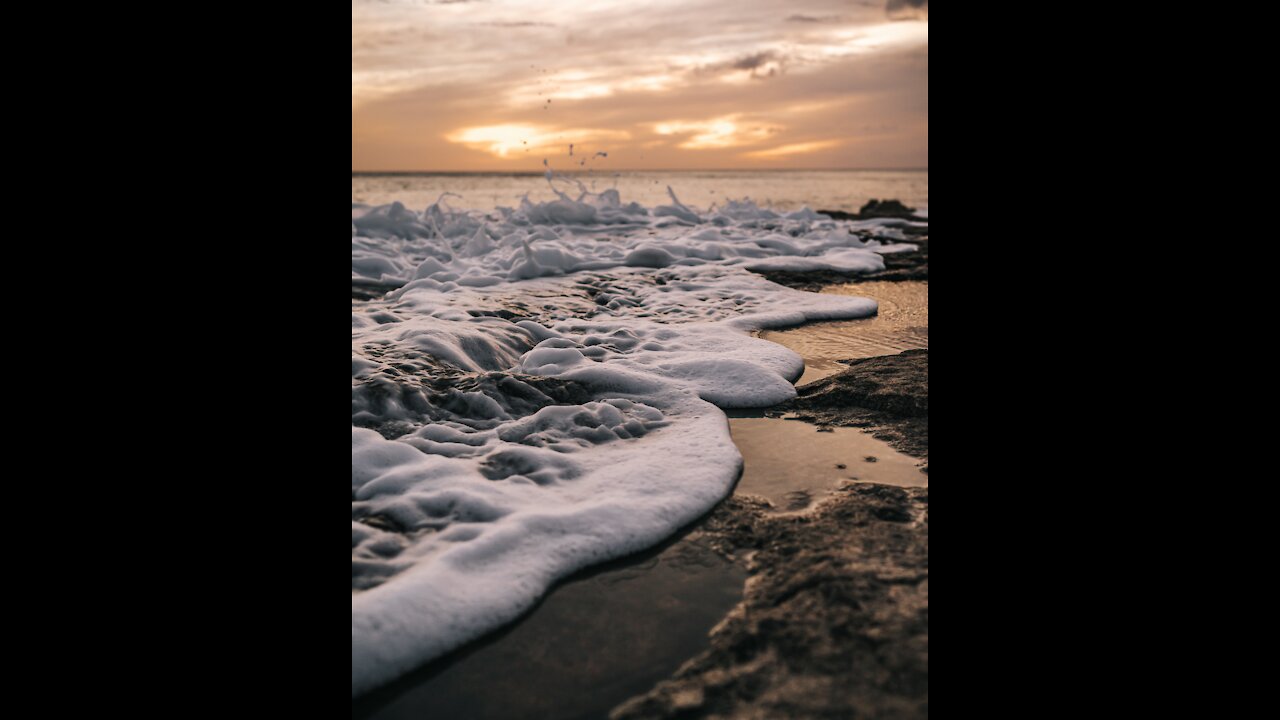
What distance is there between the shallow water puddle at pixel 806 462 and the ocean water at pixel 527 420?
0.10m

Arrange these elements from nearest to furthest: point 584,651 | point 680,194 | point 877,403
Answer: point 584,651 < point 877,403 < point 680,194

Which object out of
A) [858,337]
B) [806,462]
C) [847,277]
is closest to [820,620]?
[806,462]

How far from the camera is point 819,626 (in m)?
1.53

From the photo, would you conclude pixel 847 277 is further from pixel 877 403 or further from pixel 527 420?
pixel 527 420

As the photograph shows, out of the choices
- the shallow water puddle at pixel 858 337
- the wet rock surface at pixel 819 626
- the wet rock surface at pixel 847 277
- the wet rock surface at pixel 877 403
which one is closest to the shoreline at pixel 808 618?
the wet rock surface at pixel 819 626

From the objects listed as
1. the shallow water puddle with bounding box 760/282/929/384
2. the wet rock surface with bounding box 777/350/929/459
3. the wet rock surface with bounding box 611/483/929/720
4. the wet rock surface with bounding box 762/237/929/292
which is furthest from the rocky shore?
the wet rock surface with bounding box 762/237/929/292

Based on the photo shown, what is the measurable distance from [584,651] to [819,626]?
0.48m

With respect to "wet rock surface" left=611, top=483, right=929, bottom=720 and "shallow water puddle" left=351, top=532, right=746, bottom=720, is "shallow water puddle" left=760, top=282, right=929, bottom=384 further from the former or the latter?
"shallow water puddle" left=351, top=532, right=746, bottom=720

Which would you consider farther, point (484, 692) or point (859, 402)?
point (859, 402)
